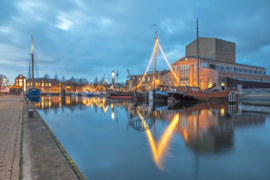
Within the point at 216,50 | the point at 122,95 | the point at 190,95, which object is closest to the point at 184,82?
the point at 216,50

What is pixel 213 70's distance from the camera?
4725 centimetres

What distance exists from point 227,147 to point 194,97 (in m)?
29.8

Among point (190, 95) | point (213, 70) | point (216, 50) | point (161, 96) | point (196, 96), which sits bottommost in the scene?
point (161, 96)

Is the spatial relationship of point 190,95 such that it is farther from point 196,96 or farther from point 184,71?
point 184,71

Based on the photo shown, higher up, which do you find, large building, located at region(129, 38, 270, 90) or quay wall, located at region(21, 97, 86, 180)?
large building, located at region(129, 38, 270, 90)

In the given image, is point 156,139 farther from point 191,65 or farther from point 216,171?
point 191,65

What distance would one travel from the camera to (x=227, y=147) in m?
6.29

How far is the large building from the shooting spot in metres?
Result: 47.6

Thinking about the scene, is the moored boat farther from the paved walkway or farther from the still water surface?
Answer: the paved walkway

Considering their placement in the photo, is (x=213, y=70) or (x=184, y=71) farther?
(x=184, y=71)

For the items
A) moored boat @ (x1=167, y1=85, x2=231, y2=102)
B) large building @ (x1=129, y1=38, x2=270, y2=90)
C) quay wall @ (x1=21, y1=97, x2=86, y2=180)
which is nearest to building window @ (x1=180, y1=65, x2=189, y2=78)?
large building @ (x1=129, y1=38, x2=270, y2=90)

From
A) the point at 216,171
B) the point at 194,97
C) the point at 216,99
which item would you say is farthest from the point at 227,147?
the point at 216,99

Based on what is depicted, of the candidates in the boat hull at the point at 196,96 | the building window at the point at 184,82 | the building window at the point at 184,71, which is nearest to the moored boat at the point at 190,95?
the boat hull at the point at 196,96

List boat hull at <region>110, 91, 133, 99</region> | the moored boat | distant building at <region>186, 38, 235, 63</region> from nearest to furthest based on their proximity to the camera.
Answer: the moored boat → boat hull at <region>110, 91, 133, 99</region> → distant building at <region>186, 38, 235, 63</region>
